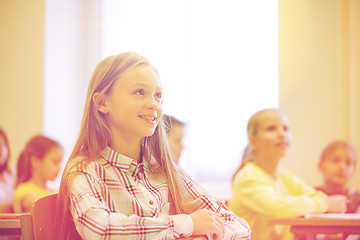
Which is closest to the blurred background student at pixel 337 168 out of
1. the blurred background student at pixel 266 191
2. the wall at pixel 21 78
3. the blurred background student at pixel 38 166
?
the blurred background student at pixel 266 191

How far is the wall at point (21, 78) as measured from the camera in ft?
11.0

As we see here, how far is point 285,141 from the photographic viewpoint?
79.1 inches

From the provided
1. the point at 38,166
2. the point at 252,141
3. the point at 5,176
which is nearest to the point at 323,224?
the point at 252,141

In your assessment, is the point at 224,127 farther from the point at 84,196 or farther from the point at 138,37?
the point at 84,196

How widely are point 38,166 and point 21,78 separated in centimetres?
129

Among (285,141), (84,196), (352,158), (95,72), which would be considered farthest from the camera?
(352,158)

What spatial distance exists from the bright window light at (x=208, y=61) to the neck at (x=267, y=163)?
4.76ft

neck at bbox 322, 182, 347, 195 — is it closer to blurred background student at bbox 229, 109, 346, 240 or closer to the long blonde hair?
blurred background student at bbox 229, 109, 346, 240

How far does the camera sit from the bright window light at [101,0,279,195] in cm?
348

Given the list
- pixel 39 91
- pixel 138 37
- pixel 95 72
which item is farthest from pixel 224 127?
pixel 95 72

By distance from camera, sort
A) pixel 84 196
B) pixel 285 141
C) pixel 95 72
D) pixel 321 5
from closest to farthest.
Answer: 1. pixel 84 196
2. pixel 95 72
3. pixel 285 141
4. pixel 321 5

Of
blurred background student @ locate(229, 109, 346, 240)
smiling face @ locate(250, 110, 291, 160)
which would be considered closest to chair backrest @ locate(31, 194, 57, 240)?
blurred background student @ locate(229, 109, 346, 240)

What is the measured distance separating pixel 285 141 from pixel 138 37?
6.27 feet

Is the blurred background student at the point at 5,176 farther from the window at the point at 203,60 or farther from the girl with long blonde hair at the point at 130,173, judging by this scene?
the girl with long blonde hair at the point at 130,173
